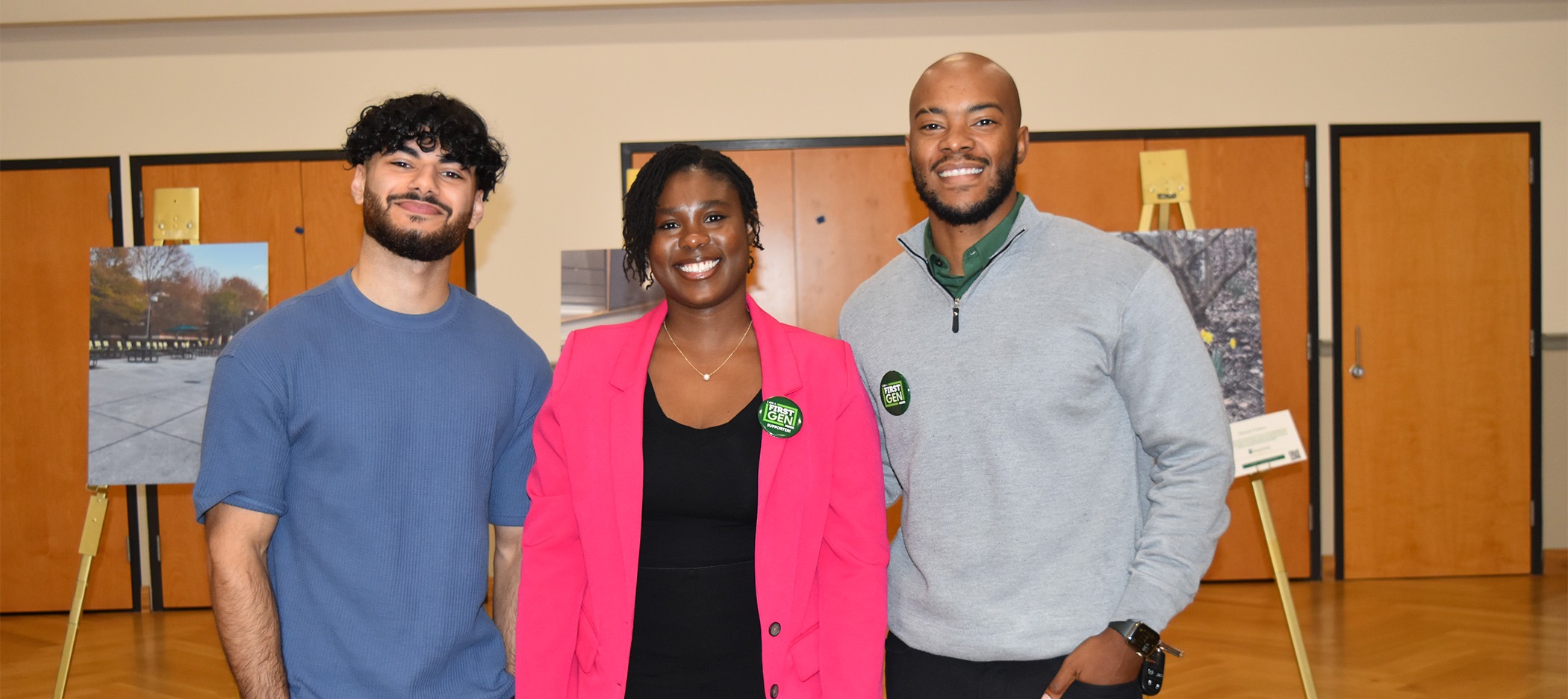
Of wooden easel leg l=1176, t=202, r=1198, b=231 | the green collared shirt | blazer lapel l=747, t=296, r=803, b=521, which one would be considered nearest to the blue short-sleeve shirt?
blazer lapel l=747, t=296, r=803, b=521

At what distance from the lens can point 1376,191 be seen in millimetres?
5699

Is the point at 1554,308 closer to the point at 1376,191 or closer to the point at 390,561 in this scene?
the point at 1376,191

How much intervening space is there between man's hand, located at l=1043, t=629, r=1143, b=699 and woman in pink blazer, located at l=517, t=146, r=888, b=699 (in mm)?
313

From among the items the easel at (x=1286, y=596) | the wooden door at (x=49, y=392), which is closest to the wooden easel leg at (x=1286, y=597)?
the easel at (x=1286, y=596)

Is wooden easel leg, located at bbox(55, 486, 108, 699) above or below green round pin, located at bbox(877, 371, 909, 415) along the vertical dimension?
below

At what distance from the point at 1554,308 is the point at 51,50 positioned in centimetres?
908

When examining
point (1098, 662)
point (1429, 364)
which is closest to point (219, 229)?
point (1098, 662)

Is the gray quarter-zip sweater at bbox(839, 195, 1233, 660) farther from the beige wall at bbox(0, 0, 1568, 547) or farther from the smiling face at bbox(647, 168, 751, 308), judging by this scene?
the beige wall at bbox(0, 0, 1568, 547)

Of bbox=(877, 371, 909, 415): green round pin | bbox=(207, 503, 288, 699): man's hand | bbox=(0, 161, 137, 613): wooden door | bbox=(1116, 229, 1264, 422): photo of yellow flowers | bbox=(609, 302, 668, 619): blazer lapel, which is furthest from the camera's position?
bbox=(0, 161, 137, 613): wooden door

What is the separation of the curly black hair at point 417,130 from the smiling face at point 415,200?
1cm

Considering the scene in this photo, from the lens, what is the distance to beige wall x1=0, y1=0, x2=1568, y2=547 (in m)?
5.66

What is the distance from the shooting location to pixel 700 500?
1.67m

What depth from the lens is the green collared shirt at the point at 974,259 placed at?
68.8 inches

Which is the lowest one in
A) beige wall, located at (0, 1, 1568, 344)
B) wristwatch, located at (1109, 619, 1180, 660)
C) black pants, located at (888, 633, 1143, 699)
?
black pants, located at (888, 633, 1143, 699)
